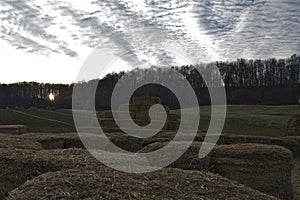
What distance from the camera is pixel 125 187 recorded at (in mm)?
4410

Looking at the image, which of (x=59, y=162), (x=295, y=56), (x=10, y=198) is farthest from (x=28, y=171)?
(x=295, y=56)

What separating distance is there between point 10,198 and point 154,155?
12.7 ft

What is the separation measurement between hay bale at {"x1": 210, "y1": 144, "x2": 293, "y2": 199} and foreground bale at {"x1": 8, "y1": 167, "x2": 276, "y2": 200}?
3.05 metres

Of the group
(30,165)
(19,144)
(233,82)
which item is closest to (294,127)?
(19,144)

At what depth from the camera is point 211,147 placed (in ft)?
28.7

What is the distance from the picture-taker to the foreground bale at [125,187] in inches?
163

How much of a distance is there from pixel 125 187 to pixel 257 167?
192 inches

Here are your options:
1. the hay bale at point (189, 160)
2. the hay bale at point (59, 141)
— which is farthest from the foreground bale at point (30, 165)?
the hay bale at point (59, 141)

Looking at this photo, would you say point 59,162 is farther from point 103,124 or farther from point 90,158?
point 103,124

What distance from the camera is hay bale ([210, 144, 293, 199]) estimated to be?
Result: 27.5 ft

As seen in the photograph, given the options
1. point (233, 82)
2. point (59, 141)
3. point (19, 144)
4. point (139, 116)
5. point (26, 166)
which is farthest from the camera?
point (233, 82)

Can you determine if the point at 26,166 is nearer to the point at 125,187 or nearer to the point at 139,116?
the point at 125,187

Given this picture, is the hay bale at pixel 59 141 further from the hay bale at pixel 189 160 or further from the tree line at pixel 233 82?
the tree line at pixel 233 82

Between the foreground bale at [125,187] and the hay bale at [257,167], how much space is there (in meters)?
3.05
